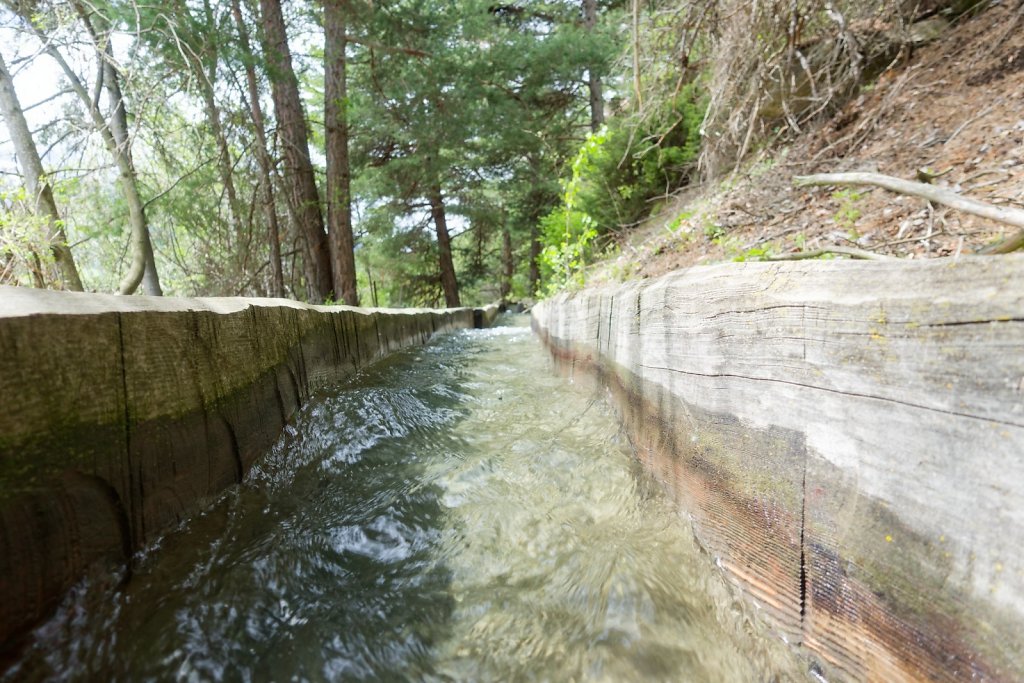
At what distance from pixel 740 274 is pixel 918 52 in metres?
4.68

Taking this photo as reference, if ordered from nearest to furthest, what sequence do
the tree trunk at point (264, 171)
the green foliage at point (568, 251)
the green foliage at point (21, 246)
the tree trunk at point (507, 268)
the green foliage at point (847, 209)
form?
1. the green foliage at point (847, 209)
2. the green foliage at point (21, 246)
3. the green foliage at point (568, 251)
4. the tree trunk at point (264, 171)
5. the tree trunk at point (507, 268)

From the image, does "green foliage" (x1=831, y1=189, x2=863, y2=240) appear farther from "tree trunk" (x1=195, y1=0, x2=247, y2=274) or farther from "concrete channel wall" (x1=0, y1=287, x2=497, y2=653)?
"tree trunk" (x1=195, y1=0, x2=247, y2=274)

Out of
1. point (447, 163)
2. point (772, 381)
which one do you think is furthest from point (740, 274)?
point (447, 163)

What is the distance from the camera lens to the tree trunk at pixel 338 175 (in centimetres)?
732

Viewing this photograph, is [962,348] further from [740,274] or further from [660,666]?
[660,666]

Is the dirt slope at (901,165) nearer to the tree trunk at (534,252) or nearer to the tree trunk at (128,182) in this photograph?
the tree trunk at (128,182)

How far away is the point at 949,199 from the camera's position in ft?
6.24

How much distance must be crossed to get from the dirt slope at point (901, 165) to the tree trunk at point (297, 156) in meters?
5.38

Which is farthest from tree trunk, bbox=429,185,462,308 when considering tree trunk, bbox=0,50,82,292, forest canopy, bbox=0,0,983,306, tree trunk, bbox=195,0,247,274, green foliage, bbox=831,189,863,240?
green foliage, bbox=831,189,863,240

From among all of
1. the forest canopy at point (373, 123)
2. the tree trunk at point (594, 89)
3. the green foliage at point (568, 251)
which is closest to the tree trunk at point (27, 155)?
the forest canopy at point (373, 123)

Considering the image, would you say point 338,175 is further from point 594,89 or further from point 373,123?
point 594,89

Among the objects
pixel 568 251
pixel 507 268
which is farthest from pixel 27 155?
pixel 507 268

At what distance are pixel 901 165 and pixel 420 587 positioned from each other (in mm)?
3971

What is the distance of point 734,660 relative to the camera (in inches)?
40.0
